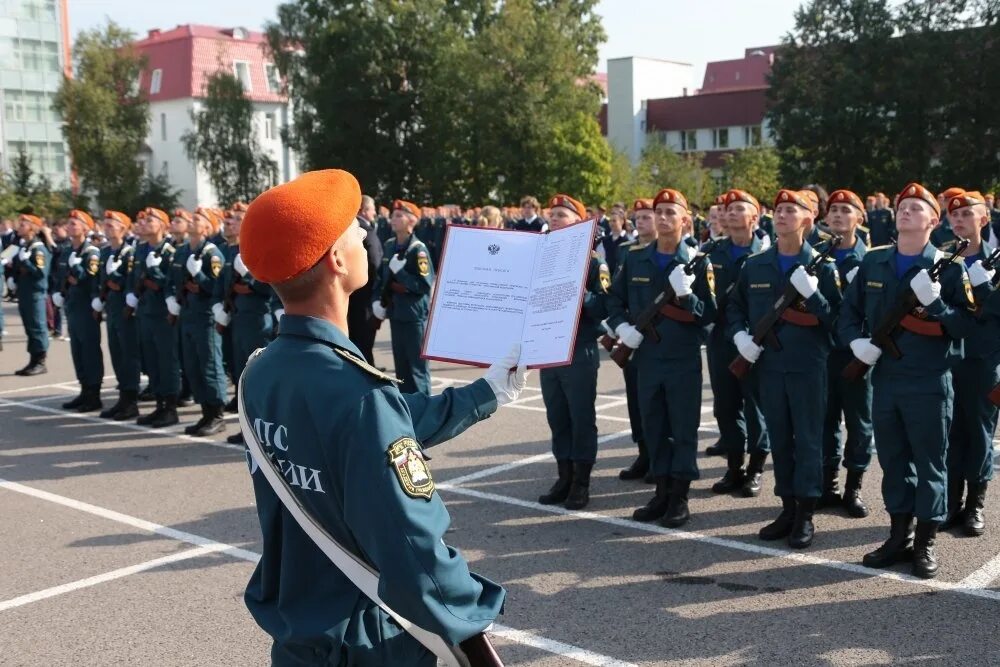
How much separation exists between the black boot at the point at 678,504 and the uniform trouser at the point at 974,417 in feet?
5.73

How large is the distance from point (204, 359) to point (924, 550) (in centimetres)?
697

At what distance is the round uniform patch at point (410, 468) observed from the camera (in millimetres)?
2076

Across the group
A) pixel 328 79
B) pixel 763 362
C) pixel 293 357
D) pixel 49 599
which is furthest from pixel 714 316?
pixel 328 79

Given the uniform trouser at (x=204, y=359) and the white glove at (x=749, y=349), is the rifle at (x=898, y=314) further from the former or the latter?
the uniform trouser at (x=204, y=359)

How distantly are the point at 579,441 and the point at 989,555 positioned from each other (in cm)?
273

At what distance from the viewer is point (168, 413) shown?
1062 centimetres

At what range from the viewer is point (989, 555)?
19.6 ft

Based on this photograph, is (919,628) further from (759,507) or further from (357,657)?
(357,657)

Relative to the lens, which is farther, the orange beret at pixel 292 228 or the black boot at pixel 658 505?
the black boot at pixel 658 505

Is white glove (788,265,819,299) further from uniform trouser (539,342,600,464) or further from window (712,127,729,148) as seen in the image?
window (712,127,729,148)

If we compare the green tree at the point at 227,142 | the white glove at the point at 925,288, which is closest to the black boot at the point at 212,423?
the white glove at the point at 925,288

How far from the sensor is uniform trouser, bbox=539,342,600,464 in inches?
287

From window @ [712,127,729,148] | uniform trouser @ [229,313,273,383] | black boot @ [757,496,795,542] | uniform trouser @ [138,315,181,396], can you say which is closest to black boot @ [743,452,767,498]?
black boot @ [757,496,795,542]

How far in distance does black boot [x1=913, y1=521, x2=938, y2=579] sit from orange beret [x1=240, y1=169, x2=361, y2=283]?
458 cm
